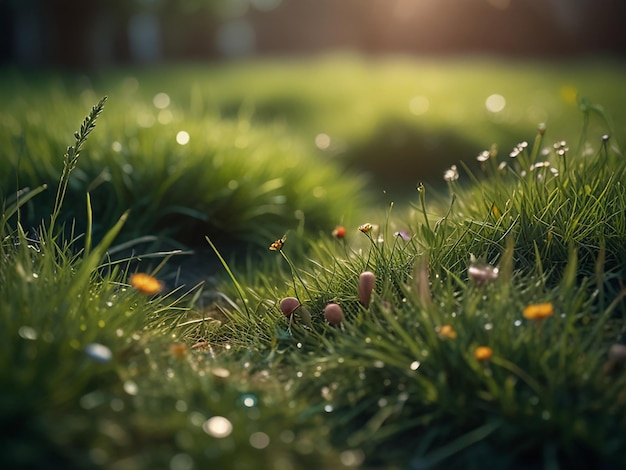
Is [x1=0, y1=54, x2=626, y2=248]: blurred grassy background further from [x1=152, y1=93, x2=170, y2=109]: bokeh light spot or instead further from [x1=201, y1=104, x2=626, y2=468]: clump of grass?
[x1=201, y1=104, x2=626, y2=468]: clump of grass

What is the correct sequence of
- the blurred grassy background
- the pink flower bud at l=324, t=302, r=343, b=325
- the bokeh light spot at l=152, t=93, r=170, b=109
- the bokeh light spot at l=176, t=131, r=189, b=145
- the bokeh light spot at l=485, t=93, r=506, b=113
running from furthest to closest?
the bokeh light spot at l=485, t=93, r=506, b=113 < the bokeh light spot at l=152, t=93, r=170, b=109 < the bokeh light spot at l=176, t=131, r=189, b=145 < the blurred grassy background < the pink flower bud at l=324, t=302, r=343, b=325

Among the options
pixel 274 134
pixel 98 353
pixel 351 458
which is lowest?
pixel 274 134

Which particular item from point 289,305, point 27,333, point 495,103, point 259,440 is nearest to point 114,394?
point 27,333

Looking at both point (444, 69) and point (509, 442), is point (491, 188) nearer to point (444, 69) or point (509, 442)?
point (509, 442)

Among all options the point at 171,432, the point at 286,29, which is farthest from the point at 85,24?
the point at 286,29

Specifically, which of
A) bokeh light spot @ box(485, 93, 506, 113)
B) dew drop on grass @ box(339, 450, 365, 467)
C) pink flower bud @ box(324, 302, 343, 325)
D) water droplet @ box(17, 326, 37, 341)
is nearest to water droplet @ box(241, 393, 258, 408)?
dew drop on grass @ box(339, 450, 365, 467)

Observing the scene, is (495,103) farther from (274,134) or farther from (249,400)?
(249,400)
